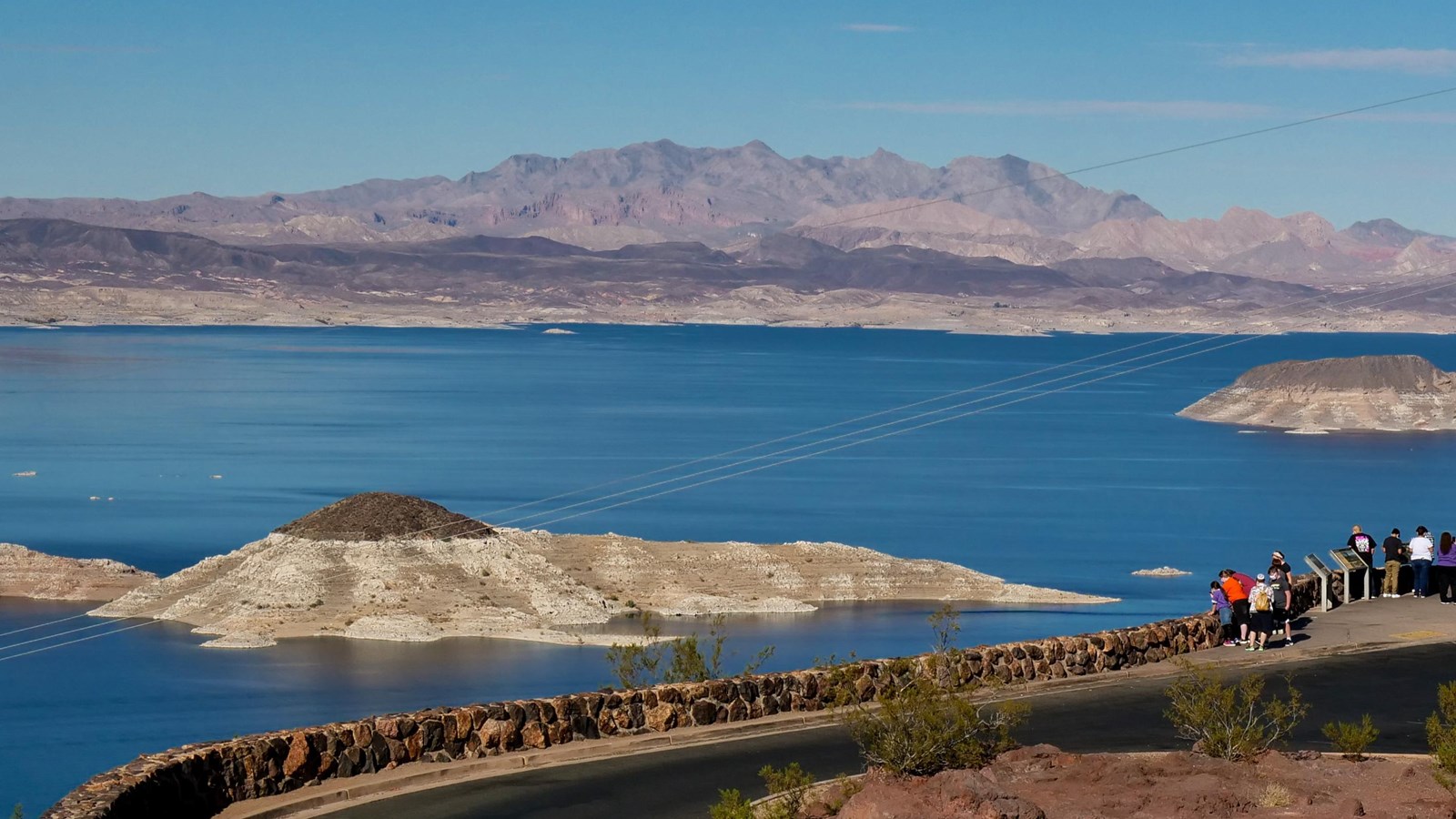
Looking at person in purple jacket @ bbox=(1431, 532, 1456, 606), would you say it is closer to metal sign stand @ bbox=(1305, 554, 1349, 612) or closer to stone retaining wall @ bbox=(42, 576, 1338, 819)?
metal sign stand @ bbox=(1305, 554, 1349, 612)

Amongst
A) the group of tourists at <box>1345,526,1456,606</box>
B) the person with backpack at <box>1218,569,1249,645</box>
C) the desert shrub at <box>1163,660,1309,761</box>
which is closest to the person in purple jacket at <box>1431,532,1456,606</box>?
the group of tourists at <box>1345,526,1456,606</box>

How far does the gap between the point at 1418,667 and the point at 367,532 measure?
34.9 m

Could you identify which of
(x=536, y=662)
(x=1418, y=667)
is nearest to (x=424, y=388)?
(x=536, y=662)

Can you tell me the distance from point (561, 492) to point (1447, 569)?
221 feet

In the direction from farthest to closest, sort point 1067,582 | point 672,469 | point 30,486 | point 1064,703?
point 672,469 → point 30,486 → point 1067,582 → point 1064,703

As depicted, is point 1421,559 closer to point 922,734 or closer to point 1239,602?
point 1239,602

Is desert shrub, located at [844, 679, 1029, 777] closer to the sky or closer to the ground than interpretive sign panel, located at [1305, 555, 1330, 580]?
closer to the sky

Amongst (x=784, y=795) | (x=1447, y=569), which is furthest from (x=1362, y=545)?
(x=784, y=795)

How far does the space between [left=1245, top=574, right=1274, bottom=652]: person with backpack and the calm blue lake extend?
22.1m

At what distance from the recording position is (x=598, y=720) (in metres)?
19.9

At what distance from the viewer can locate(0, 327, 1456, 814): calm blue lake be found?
46.5 meters

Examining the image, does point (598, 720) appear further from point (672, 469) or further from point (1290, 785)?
point (672, 469)

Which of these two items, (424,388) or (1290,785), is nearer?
(1290,785)

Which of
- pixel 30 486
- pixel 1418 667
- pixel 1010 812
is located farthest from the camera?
pixel 30 486
